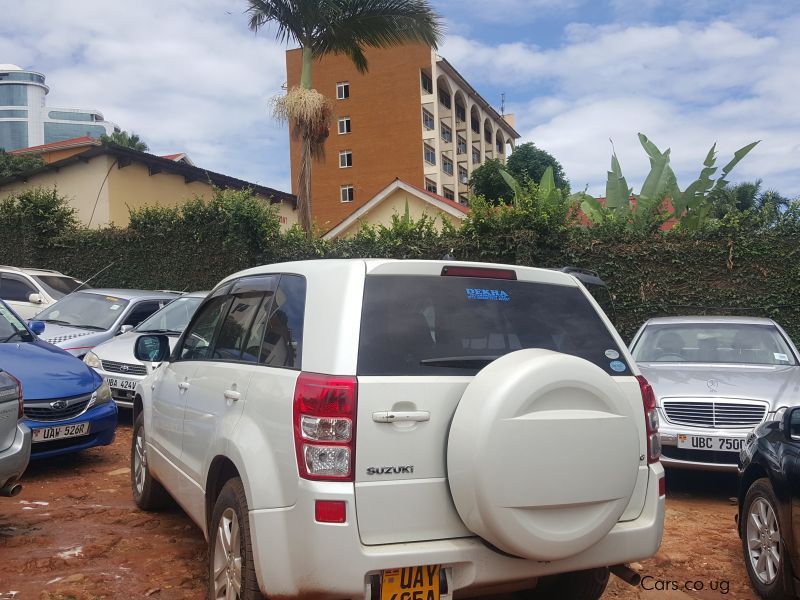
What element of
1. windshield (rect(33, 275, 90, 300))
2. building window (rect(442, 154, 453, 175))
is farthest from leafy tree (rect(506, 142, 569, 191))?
windshield (rect(33, 275, 90, 300))

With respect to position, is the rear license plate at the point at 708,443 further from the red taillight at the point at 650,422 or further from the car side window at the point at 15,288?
the car side window at the point at 15,288

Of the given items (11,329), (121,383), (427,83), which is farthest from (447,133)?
(11,329)

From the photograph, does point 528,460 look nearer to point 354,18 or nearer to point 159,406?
point 159,406

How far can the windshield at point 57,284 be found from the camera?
14.3 meters

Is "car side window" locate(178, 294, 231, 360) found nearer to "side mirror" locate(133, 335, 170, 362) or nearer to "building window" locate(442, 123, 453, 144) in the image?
"side mirror" locate(133, 335, 170, 362)

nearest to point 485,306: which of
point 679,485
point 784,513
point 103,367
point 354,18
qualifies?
point 784,513

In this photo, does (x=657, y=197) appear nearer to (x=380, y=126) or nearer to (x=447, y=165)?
(x=380, y=126)

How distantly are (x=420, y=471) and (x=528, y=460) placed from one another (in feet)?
1.44

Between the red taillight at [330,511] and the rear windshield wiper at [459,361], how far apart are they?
2.21ft

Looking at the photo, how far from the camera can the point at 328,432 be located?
9.71ft

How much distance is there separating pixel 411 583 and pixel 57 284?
13633mm

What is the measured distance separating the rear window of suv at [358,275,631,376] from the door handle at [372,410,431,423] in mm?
167

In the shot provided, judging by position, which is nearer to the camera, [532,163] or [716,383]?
[716,383]

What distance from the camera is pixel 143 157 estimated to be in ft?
76.8
